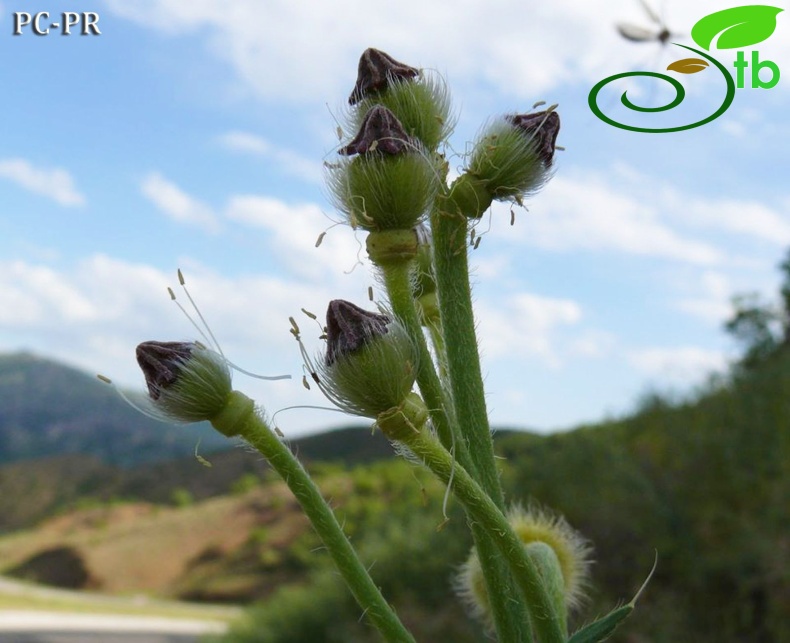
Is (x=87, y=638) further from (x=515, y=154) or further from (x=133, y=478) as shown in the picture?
(x=515, y=154)

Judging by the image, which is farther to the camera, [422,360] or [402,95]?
[402,95]

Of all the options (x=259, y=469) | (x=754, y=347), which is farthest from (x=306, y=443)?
(x=754, y=347)

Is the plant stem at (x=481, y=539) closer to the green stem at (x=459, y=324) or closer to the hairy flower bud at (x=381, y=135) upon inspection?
the green stem at (x=459, y=324)

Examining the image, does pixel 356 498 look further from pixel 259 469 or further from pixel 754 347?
pixel 754 347

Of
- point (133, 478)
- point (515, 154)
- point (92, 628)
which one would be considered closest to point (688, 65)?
point (515, 154)

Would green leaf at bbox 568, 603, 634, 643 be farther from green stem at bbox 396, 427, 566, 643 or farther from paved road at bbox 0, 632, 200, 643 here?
paved road at bbox 0, 632, 200, 643

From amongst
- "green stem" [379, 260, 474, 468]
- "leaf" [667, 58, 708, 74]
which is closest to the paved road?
"leaf" [667, 58, 708, 74]
